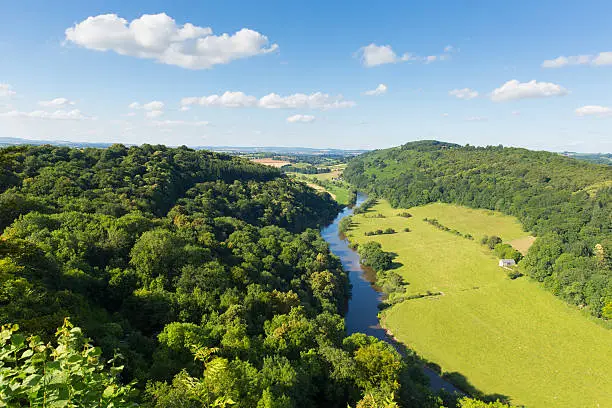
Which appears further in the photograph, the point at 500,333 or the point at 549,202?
the point at 549,202

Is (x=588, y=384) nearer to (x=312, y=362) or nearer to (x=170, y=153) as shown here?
(x=312, y=362)

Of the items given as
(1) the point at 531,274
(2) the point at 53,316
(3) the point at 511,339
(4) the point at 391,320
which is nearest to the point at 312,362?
(2) the point at 53,316

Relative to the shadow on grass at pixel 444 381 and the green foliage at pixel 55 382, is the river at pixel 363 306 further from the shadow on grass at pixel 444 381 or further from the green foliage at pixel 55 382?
the green foliage at pixel 55 382

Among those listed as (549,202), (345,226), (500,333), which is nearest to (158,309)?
(500,333)

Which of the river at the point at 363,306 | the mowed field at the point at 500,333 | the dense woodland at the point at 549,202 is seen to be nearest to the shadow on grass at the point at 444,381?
the river at the point at 363,306

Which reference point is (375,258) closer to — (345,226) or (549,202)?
(345,226)

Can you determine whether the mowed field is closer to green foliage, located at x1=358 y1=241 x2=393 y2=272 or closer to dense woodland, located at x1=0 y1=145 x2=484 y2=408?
green foliage, located at x1=358 y1=241 x2=393 y2=272
